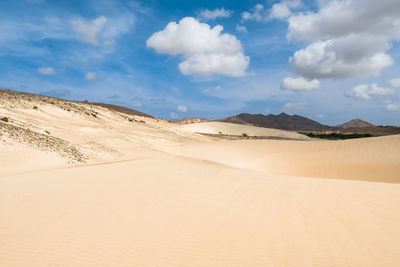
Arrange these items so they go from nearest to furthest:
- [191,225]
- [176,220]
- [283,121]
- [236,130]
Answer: [191,225] → [176,220] → [236,130] → [283,121]

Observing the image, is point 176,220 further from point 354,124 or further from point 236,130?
point 354,124

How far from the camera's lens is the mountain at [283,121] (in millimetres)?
81188

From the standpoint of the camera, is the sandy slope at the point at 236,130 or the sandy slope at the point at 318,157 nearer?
the sandy slope at the point at 318,157

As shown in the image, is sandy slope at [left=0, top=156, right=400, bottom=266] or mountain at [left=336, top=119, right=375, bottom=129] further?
mountain at [left=336, top=119, right=375, bottom=129]

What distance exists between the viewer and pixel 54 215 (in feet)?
14.9

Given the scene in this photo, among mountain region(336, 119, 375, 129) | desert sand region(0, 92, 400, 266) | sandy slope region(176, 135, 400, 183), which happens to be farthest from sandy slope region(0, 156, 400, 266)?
mountain region(336, 119, 375, 129)

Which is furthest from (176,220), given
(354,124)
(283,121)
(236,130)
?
(354,124)

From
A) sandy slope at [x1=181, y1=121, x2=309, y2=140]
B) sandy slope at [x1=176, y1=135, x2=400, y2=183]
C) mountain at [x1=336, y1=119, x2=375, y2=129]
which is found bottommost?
sandy slope at [x1=176, y1=135, x2=400, y2=183]

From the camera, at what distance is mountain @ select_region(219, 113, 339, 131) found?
81.2 m

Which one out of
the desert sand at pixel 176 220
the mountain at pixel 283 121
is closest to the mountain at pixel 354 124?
the mountain at pixel 283 121

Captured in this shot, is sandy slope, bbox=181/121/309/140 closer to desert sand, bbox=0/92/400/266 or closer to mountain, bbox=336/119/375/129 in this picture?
desert sand, bbox=0/92/400/266

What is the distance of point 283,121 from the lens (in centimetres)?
8538

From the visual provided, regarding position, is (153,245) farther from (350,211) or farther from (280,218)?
(350,211)

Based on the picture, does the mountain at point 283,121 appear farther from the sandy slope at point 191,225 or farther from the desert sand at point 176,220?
the sandy slope at point 191,225
